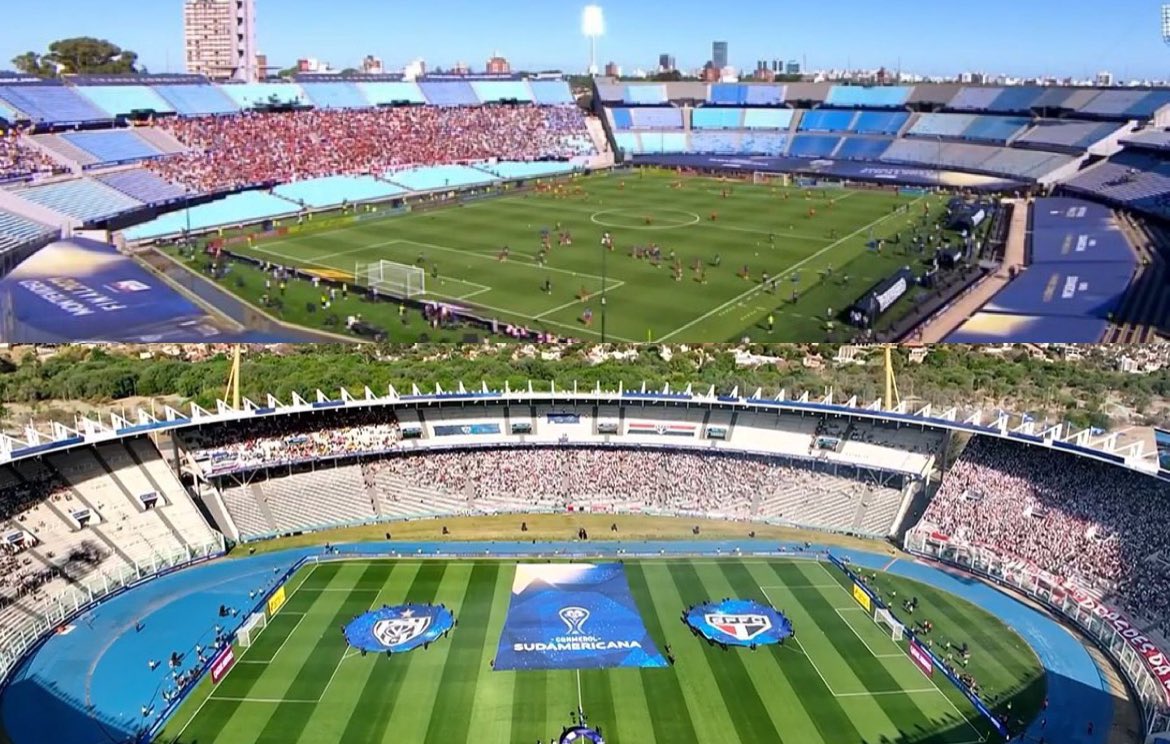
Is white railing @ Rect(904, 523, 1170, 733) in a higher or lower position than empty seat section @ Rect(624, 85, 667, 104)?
lower

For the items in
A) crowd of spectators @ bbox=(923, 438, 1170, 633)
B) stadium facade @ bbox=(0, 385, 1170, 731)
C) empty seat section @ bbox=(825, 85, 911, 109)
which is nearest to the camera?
crowd of spectators @ bbox=(923, 438, 1170, 633)

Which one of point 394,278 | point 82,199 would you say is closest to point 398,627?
point 394,278

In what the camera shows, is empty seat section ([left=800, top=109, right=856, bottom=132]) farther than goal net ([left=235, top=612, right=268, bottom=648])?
Yes

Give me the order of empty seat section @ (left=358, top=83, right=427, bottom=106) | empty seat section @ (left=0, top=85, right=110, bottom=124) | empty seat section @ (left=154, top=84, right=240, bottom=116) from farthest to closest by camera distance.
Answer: empty seat section @ (left=358, top=83, right=427, bottom=106) → empty seat section @ (left=154, top=84, right=240, bottom=116) → empty seat section @ (left=0, top=85, right=110, bottom=124)

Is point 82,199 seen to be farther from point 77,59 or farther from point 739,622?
point 77,59

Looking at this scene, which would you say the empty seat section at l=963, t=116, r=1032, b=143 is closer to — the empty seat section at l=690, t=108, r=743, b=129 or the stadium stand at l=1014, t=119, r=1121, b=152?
the stadium stand at l=1014, t=119, r=1121, b=152

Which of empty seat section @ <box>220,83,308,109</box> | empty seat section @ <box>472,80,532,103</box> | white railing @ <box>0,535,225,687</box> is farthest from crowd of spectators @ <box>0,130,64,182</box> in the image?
empty seat section @ <box>472,80,532,103</box>

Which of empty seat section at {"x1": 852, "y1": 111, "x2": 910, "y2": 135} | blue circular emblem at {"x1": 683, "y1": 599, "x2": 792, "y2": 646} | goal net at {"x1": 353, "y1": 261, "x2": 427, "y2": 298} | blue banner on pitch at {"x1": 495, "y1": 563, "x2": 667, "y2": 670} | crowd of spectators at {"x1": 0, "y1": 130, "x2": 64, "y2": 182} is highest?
empty seat section at {"x1": 852, "y1": 111, "x2": 910, "y2": 135}
